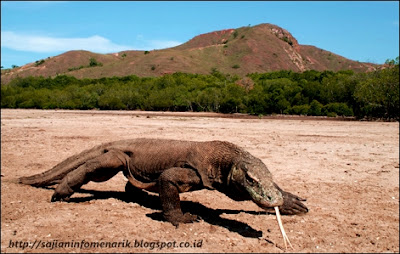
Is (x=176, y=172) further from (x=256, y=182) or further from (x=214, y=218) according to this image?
(x=256, y=182)

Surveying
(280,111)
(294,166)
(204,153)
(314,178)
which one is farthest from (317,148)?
(280,111)

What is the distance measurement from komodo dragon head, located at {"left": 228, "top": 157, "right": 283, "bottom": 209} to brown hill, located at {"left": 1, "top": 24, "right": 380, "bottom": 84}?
288 ft

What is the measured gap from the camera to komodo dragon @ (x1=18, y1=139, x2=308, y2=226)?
4395 mm

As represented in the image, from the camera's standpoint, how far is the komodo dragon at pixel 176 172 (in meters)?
4.39

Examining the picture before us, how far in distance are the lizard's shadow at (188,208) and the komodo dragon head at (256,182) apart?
608mm

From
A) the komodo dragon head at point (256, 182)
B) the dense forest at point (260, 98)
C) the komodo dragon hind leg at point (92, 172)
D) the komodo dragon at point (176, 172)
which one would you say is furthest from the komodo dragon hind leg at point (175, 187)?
the dense forest at point (260, 98)

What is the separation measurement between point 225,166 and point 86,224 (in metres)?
1.94

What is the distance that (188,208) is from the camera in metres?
5.67

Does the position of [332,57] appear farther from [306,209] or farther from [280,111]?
[306,209]

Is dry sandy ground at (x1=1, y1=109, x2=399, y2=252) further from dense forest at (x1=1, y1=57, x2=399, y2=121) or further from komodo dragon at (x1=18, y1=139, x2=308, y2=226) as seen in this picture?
dense forest at (x1=1, y1=57, x2=399, y2=121)

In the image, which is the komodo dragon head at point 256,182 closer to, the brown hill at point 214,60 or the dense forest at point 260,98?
the dense forest at point 260,98

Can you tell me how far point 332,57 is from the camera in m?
156

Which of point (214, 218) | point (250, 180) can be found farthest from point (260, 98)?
point (250, 180)

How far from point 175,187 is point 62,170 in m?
2.51
